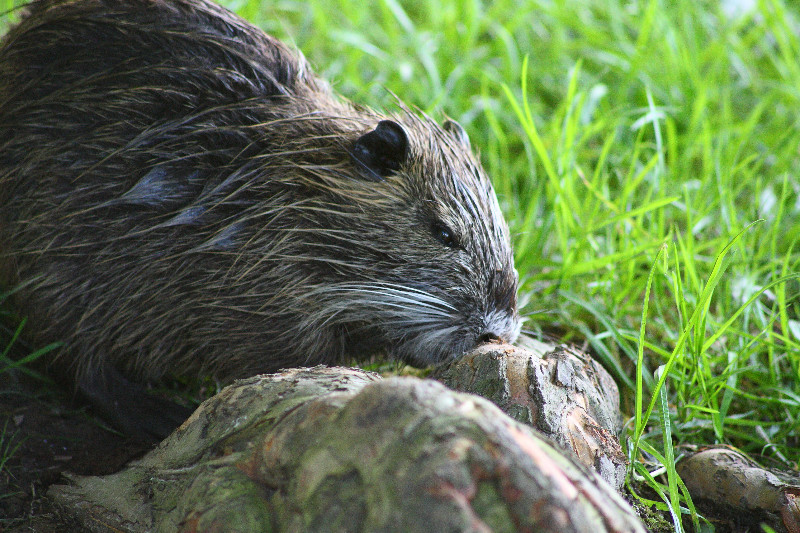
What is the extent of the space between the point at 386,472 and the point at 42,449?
1586 mm

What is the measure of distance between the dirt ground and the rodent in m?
0.11

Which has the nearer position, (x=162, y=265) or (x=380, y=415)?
(x=380, y=415)

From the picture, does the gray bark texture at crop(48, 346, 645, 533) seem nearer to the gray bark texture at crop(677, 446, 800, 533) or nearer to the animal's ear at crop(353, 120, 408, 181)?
the gray bark texture at crop(677, 446, 800, 533)

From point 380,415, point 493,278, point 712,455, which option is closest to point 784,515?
point 712,455

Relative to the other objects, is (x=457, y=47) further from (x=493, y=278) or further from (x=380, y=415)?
(x=380, y=415)

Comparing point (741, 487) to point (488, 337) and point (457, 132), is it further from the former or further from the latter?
point (457, 132)

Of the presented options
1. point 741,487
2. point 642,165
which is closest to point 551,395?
point 741,487

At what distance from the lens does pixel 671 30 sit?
448 cm

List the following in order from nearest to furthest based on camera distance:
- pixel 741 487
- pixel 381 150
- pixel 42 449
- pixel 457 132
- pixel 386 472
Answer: pixel 386 472 → pixel 741 487 → pixel 42 449 → pixel 381 150 → pixel 457 132

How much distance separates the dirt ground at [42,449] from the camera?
2018 millimetres

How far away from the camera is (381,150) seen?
2477 millimetres

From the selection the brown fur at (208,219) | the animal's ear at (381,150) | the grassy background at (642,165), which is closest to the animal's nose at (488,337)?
the brown fur at (208,219)

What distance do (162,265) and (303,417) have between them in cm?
114

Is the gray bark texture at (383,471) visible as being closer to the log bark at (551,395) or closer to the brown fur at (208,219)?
the log bark at (551,395)
